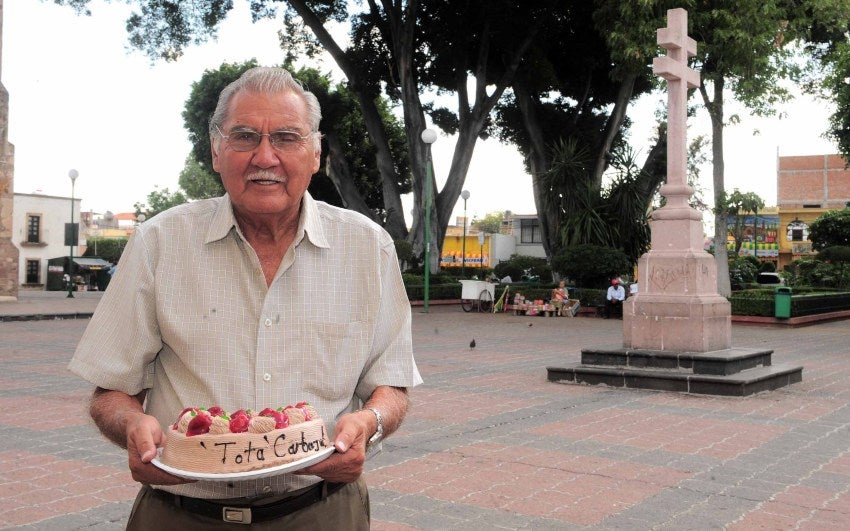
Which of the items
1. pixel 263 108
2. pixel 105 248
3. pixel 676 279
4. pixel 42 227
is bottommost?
pixel 676 279

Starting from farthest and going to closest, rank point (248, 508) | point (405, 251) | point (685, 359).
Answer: point (405, 251) < point (685, 359) < point (248, 508)

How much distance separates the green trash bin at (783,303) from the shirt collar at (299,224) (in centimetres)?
2050

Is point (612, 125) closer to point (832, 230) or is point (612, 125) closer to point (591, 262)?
point (591, 262)

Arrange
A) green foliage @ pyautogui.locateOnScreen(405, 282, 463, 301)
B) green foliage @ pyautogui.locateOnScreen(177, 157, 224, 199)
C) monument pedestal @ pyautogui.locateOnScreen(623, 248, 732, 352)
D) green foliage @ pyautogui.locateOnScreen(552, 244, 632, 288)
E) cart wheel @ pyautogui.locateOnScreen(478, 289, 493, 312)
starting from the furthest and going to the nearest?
green foliage @ pyautogui.locateOnScreen(177, 157, 224, 199) → green foliage @ pyautogui.locateOnScreen(405, 282, 463, 301) → cart wheel @ pyautogui.locateOnScreen(478, 289, 493, 312) → green foliage @ pyautogui.locateOnScreen(552, 244, 632, 288) → monument pedestal @ pyautogui.locateOnScreen(623, 248, 732, 352)

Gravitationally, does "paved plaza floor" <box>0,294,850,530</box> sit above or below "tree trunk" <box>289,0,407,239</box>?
below

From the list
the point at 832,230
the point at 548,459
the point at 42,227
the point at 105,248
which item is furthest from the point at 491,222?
the point at 548,459

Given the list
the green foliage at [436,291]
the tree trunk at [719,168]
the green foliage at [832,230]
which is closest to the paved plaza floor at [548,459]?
the tree trunk at [719,168]

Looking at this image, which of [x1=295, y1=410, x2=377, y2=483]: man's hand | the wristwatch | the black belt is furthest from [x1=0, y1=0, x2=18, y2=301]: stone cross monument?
[x1=295, y1=410, x2=377, y2=483]: man's hand

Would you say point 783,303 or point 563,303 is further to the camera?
point 563,303

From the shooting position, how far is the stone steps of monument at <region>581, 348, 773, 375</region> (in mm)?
9430

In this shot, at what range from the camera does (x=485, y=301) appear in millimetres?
24797

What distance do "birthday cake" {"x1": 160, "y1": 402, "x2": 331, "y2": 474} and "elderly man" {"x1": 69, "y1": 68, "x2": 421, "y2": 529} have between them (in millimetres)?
160

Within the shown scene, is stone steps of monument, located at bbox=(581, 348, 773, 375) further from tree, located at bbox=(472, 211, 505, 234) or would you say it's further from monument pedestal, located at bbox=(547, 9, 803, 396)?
tree, located at bbox=(472, 211, 505, 234)

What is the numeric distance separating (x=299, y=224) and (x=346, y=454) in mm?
596
